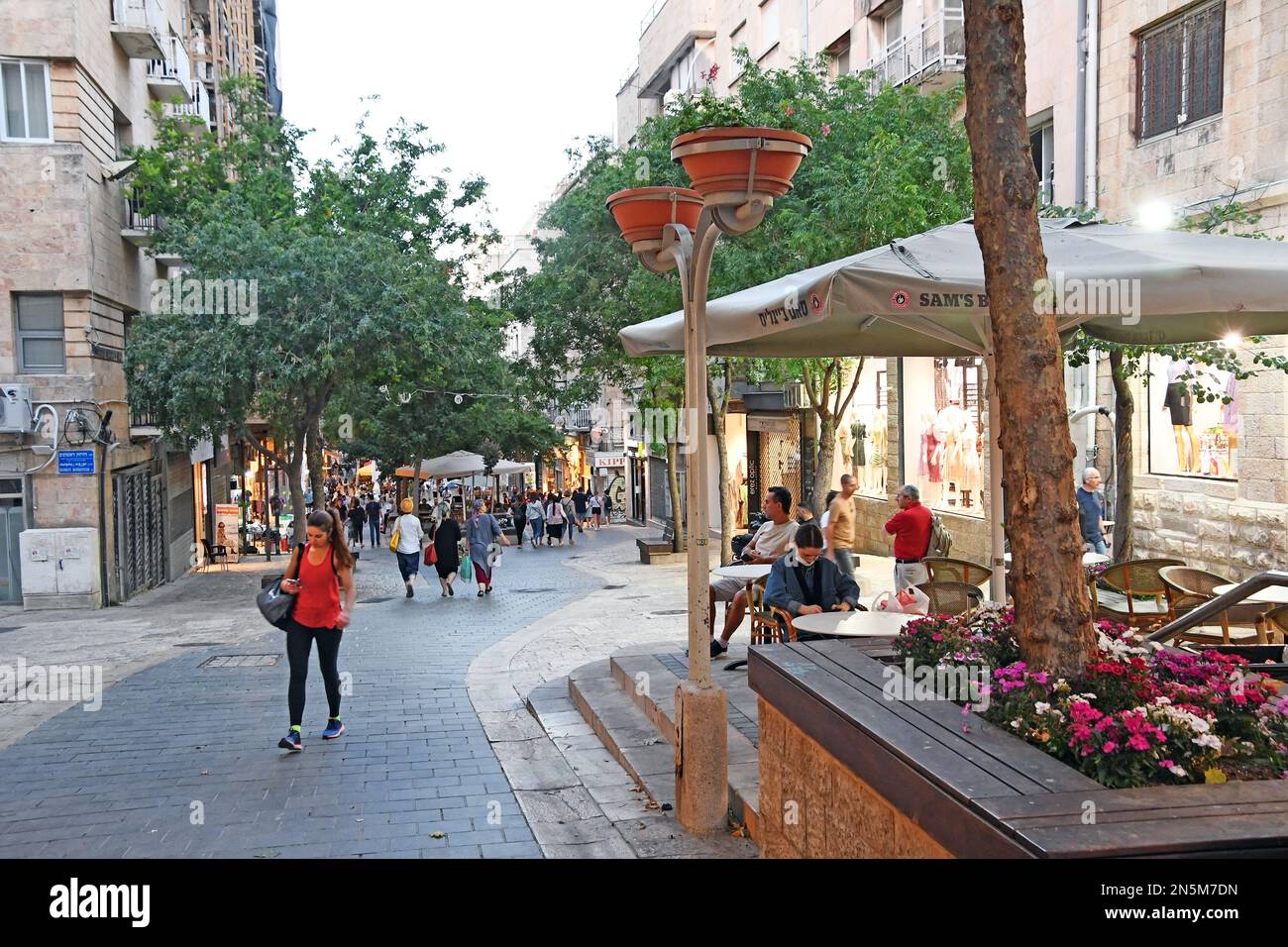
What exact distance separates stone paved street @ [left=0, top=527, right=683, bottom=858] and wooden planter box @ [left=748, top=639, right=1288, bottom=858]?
180cm

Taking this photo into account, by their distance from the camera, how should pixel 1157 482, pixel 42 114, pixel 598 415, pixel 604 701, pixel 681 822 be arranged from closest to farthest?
pixel 681 822 < pixel 604 701 < pixel 1157 482 < pixel 42 114 < pixel 598 415

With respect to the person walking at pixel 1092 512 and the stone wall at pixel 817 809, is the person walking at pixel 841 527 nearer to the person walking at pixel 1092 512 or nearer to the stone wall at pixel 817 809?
the person walking at pixel 1092 512

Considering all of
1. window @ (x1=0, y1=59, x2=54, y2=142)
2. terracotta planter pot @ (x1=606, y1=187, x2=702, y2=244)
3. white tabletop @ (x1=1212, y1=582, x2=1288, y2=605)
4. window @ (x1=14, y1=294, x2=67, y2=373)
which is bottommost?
white tabletop @ (x1=1212, y1=582, x2=1288, y2=605)

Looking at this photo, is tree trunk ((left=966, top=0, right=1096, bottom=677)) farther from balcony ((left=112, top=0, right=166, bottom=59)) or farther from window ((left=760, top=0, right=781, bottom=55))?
window ((left=760, top=0, right=781, bottom=55))

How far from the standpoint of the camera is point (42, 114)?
18969 millimetres

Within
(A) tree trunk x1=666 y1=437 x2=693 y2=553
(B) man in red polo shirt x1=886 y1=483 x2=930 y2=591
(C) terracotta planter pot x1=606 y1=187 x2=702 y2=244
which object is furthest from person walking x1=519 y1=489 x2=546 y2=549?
(C) terracotta planter pot x1=606 y1=187 x2=702 y2=244

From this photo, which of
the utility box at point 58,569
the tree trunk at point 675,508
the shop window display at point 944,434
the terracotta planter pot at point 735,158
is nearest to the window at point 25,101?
the utility box at point 58,569

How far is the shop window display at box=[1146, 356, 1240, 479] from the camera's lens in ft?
43.5

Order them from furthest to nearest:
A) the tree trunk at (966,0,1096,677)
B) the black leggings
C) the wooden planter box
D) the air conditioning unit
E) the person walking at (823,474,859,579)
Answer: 1. the air conditioning unit
2. the person walking at (823,474,859,579)
3. the black leggings
4. the tree trunk at (966,0,1096,677)
5. the wooden planter box

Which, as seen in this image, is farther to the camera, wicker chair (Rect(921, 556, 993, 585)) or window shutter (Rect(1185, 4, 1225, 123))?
window shutter (Rect(1185, 4, 1225, 123))

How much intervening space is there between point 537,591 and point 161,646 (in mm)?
6890

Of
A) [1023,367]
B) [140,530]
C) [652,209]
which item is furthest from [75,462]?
[1023,367]
